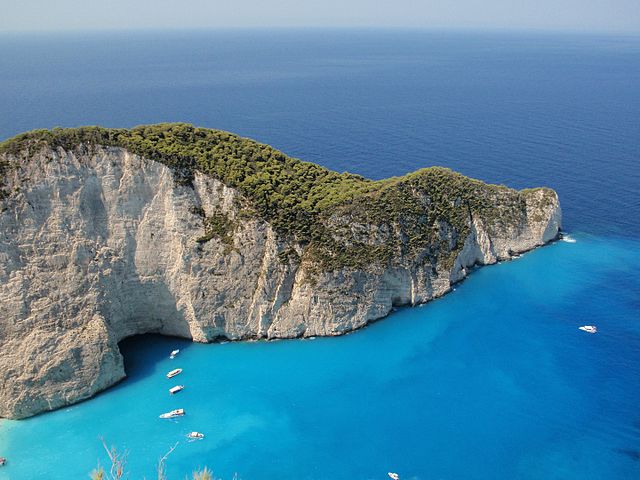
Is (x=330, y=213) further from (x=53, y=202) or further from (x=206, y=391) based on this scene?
(x=53, y=202)

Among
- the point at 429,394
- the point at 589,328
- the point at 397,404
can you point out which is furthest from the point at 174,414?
the point at 589,328

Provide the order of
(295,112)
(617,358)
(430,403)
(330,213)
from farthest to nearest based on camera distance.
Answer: (295,112)
(330,213)
(617,358)
(430,403)

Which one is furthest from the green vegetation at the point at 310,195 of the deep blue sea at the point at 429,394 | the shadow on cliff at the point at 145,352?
the shadow on cliff at the point at 145,352

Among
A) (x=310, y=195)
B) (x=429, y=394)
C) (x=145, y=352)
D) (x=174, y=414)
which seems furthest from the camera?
(x=310, y=195)

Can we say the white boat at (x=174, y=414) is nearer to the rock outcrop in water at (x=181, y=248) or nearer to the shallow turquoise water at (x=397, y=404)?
the shallow turquoise water at (x=397, y=404)

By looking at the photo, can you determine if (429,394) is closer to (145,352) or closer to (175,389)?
(175,389)

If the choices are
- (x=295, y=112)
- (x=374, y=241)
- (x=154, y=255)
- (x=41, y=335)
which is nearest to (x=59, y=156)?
(x=154, y=255)
